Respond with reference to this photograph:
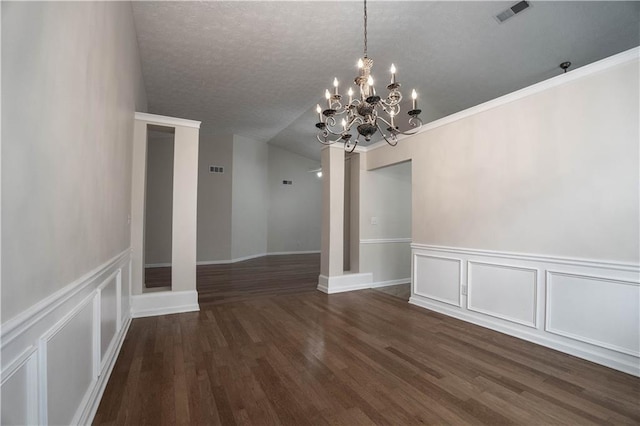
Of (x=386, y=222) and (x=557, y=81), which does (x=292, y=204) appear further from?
Result: (x=557, y=81)

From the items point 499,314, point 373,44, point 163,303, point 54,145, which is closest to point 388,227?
point 499,314

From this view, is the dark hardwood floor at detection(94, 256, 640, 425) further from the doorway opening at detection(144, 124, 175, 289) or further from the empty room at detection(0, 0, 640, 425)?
the doorway opening at detection(144, 124, 175, 289)

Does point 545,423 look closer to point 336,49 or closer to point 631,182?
point 631,182

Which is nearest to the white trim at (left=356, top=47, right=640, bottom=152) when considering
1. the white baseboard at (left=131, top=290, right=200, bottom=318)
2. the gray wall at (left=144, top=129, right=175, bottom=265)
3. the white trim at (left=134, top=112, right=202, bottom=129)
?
the white trim at (left=134, top=112, right=202, bottom=129)

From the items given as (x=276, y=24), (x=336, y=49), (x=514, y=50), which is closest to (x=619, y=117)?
(x=514, y=50)

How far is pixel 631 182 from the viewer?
2.24 meters

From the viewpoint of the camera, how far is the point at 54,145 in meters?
1.14

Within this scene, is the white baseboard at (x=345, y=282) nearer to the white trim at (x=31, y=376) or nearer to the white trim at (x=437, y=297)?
the white trim at (x=437, y=297)

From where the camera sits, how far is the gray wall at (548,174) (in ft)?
7.51

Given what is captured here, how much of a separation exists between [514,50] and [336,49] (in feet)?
7.35

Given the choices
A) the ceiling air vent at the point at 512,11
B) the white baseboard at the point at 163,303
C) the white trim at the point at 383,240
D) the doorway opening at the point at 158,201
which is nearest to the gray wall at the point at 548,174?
the ceiling air vent at the point at 512,11

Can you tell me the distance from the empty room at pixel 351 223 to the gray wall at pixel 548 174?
0.02m

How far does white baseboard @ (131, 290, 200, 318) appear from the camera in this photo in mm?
3434

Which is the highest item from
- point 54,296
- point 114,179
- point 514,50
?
point 514,50
